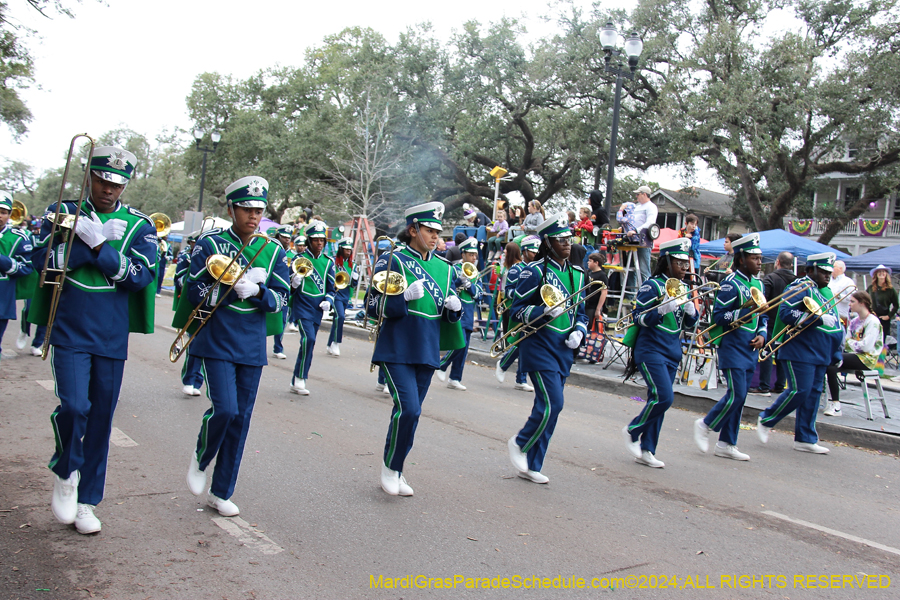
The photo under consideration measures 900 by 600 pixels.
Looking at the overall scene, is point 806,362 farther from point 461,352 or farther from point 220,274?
point 220,274

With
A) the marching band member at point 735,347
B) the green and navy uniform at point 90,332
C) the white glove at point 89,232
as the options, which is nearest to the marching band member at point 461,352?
the marching band member at point 735,347

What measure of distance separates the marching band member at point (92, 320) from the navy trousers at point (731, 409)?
17.7 ft

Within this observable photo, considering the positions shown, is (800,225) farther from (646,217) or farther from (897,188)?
(646,217)

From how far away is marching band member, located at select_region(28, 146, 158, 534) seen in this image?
4.10 m

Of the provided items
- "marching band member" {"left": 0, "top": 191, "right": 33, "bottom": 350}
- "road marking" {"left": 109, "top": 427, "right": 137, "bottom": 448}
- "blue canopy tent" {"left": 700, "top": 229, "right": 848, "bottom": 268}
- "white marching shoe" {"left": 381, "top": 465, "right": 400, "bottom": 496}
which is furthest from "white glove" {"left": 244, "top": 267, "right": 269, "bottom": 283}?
"blue canopy tent" {"left": 700, "top": 229, "right": 848, "bottom": 268}

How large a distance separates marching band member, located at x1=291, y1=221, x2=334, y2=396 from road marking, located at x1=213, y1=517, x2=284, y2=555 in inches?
197

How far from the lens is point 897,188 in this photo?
28.8 m

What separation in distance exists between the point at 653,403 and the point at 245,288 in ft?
12.7

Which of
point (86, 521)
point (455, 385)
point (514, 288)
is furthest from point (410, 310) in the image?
point (455, 385)

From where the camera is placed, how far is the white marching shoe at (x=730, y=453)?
745cm

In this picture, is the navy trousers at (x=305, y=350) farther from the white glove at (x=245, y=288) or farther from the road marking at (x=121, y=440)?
A: the white glove at (x=245, y=288)

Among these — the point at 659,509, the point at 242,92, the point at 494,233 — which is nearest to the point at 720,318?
the point at 659,509

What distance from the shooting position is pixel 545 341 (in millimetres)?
5988

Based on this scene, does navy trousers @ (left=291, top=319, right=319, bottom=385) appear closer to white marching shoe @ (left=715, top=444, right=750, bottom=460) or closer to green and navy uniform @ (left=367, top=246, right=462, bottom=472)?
green and navy uniform @ (left=367, top=246, right=462, bottom=472)
